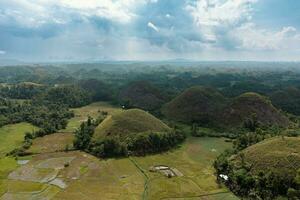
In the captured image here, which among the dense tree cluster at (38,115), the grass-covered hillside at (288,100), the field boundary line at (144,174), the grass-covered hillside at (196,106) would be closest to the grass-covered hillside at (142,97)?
the grass-covered hillside at (196,106)

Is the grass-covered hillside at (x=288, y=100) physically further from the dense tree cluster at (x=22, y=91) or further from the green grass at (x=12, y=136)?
the dense tree cluster at (x=22, y=91)

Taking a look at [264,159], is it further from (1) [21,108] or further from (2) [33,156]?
(1) [21,108]

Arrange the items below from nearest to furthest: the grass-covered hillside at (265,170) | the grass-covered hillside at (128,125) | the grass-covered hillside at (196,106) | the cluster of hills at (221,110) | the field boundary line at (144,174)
A: the grass-covered hillside at (265,170), the field boundary line at (144,174), the grass-covered hillside at (128,125), the cluster of hills at (221,110), the grass-covered hillside at (196,106)

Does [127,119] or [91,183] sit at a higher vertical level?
[127,119]

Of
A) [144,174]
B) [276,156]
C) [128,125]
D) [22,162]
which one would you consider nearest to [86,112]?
[128,125]

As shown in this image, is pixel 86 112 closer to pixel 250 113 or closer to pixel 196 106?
pixel 196 106

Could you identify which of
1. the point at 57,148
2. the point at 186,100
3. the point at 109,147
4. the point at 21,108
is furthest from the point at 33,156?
the point at 186,100
